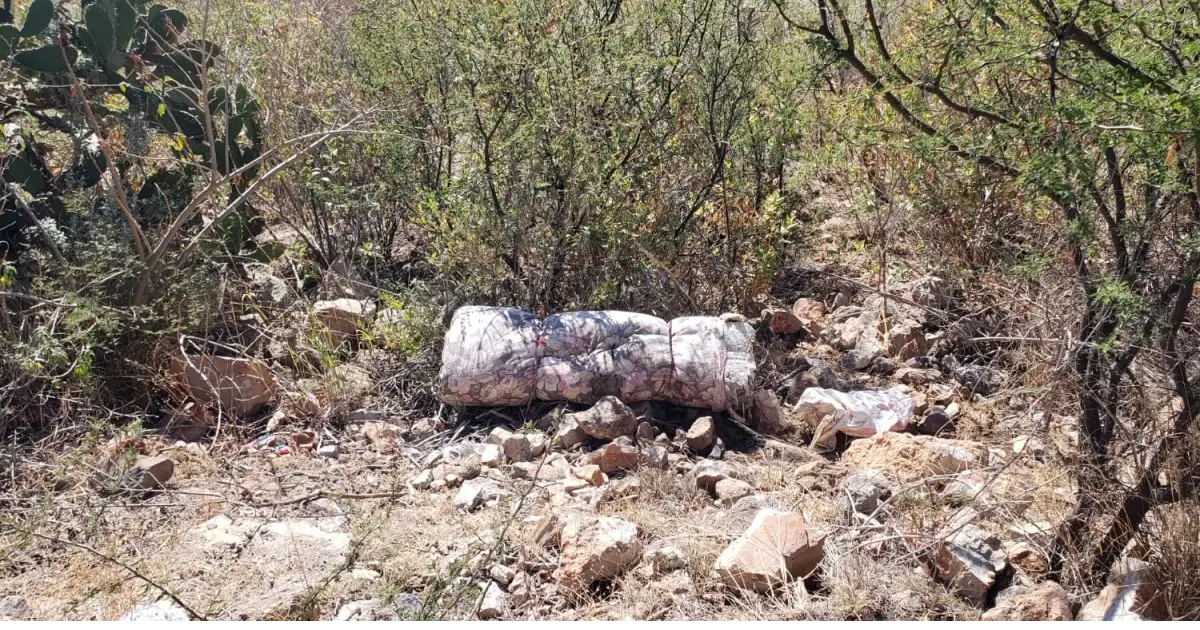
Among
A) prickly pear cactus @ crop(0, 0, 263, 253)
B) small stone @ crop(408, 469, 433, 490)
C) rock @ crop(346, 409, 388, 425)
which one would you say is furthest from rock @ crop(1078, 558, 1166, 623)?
prickly pear cactus @ crop(0, 0, 263, 253)

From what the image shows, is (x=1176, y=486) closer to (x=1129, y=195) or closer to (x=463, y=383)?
(x=1129, y=195)

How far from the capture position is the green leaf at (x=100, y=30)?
5070 mm

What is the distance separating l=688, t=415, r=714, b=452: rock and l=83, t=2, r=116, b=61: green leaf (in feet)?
11.9

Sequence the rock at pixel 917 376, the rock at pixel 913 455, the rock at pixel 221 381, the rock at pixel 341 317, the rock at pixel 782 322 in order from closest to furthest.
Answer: the rock at pixel 913 455, the rock at pixel 221 381, the rock at pixel 917 376, the rock at pixel 341 317, the rock at pixel 782 322

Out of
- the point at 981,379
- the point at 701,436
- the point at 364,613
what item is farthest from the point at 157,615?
the point at 981,379

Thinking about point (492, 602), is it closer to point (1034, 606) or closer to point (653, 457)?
point (653, 457)

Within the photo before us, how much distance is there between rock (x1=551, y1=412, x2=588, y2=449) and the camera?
4219 millimetres

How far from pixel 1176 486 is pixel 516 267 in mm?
3078

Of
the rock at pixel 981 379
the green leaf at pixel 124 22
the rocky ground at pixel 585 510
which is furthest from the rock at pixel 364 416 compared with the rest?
the rock at pixel 981 379

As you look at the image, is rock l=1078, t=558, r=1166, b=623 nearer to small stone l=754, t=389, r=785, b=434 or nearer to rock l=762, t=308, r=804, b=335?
small stone l=754, t=389, r=785, b=434

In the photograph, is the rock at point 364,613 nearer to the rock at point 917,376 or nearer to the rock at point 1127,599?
the rock at point 1127,599

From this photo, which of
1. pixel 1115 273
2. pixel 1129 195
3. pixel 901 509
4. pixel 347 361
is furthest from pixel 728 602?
pixel 347 361

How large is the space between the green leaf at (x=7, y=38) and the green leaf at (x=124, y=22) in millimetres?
475

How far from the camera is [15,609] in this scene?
3.14 metres
